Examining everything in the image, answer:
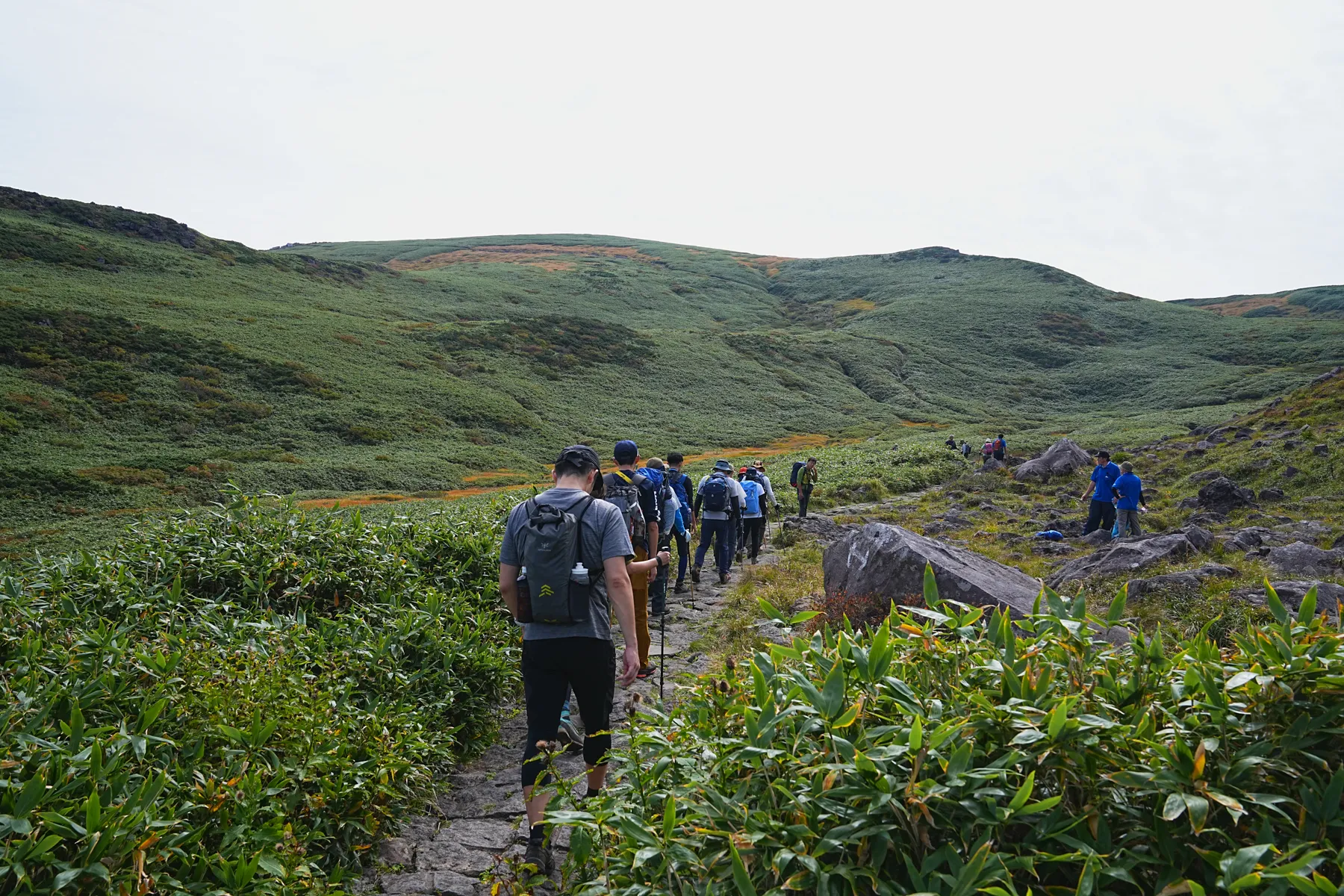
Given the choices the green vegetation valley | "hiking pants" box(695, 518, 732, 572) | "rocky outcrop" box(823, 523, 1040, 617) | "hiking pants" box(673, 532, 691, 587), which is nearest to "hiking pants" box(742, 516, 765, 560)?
the green vegetation valley

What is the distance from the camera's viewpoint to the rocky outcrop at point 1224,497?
1714 cm

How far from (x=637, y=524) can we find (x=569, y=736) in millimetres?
2635

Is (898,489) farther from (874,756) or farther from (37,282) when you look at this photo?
(37,282)

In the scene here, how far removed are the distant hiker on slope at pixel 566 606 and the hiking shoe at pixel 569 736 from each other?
0.95 ft

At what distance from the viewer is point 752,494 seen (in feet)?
51.2

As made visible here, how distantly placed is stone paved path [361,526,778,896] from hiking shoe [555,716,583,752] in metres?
0.18

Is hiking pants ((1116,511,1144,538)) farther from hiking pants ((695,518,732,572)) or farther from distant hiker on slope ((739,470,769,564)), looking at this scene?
hiking pants ((695,518,732,572))

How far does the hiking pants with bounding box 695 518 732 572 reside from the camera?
13562 mm

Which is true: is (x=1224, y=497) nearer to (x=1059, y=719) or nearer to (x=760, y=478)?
(x=760, y=478)

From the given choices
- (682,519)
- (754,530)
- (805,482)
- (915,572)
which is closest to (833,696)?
(915,572)

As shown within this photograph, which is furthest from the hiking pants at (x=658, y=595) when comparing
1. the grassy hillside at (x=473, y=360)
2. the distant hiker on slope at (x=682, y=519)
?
the grassy hillside at (x=473, y=360)

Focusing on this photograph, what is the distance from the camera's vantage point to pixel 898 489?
29.8m

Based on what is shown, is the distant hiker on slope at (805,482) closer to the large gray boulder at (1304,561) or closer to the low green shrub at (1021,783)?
the large gray boulder at (1304,561)

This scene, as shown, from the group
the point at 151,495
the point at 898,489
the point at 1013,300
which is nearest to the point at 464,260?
the point at 1013,300
